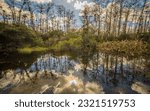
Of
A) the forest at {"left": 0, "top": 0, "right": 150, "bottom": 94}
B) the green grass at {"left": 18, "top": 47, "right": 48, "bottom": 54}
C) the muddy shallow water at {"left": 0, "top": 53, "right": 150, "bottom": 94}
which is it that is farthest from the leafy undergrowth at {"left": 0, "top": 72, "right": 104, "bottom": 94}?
the green grass at {"left": 18, "top": 47, "right": 48, "bottom": 54}

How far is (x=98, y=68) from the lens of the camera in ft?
19.8

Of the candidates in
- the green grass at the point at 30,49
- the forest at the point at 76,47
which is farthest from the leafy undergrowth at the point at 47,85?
the green grass at the point at 30,49

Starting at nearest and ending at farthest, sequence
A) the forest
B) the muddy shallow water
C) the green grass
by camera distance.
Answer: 1. the muddy shallow water
2. the forest
3. the green grass

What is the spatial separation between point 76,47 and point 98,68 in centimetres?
96

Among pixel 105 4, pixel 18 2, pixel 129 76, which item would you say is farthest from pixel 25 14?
pixel 129 76

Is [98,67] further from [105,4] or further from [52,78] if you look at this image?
[105,4]

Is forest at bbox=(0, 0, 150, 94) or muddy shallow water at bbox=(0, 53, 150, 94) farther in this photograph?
forest at bbox=(0, 0, 150, 94)

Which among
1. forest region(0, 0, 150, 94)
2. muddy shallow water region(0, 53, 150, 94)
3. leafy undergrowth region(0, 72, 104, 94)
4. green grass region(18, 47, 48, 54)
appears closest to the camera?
leafy undergrowth region(0, 72, 104, 94)

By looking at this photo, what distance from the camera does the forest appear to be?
520 centimetres

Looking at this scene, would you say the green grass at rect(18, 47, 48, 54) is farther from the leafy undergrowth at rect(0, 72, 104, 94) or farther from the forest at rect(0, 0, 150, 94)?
the leafy undergrowth at rect(0, 72, 104, 94)

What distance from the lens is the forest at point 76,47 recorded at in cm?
520

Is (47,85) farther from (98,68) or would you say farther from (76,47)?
(76,47)

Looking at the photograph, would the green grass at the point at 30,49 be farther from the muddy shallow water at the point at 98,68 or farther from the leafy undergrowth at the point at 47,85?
the leafy undergrowth at the point at 47,85

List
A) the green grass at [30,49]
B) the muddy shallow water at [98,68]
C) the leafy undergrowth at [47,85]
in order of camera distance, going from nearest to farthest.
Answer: the leafy undergrowth at [47,85], the muddy shallow water at [98,68], the green grass at [30,49]
